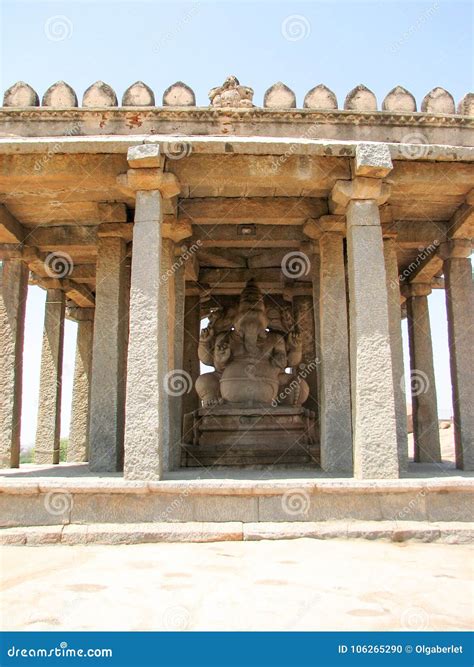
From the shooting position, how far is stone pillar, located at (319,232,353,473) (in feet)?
30.8

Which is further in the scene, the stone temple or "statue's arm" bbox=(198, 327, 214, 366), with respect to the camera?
"statue's arm" bbox=(198, 327, 214, 366)

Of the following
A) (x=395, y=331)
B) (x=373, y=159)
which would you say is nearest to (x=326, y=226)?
(x=373, y=159)

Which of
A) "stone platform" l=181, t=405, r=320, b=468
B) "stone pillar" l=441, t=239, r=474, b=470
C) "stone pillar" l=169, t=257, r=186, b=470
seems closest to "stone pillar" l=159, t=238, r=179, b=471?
"stone pillar" l=169, t=257, r=186, b=470

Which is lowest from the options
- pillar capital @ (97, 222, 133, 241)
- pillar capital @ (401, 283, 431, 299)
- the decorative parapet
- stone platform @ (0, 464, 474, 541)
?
stone platform @ (0, 464, 474, 541)

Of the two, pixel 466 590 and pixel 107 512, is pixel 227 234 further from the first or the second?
pixel 466 590

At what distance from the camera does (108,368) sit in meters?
10.1

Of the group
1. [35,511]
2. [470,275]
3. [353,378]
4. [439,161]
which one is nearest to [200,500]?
[35,511]

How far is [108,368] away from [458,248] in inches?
267

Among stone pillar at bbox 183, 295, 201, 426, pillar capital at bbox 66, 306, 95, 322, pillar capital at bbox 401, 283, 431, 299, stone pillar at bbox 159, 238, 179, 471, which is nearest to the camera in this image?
stone pillar at bbox 159, 238, 179, 471

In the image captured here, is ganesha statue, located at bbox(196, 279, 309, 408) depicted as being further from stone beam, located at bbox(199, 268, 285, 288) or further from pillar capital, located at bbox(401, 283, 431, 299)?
pillar capital, located at bbox(401, 283, 431, 299)

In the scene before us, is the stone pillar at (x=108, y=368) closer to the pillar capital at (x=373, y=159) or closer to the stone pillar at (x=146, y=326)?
the stone pillar at (x=146, y=326)

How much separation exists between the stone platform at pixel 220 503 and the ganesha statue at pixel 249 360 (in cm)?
503

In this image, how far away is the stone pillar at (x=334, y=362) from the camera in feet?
30.8

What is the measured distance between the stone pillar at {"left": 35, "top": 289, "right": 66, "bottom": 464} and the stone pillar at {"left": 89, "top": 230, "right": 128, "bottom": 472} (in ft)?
15.1
